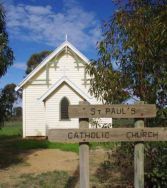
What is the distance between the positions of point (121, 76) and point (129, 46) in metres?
0.70

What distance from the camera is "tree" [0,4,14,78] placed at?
15.1 m

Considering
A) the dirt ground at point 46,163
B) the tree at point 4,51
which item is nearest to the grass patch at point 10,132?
the dirt ground at point 46,163

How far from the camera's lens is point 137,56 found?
32.6ft

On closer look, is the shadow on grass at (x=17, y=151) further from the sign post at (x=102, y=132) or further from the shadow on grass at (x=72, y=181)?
the sign post at (x=102, y=132)

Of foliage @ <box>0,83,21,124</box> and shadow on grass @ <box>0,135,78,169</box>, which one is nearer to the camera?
foliage @ <box>0,83,21,124</box>

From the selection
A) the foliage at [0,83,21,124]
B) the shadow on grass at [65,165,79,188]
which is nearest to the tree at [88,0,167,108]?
the shadow on grass at [65,165,79,188]

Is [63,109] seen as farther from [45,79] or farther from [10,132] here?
[10,132]

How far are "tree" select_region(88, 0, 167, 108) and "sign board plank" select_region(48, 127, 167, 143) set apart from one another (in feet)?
4.39

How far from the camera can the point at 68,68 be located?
103ft

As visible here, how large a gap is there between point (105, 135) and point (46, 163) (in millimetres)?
9248

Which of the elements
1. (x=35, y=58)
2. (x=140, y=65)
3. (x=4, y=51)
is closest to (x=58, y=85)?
(x=4, y=51)

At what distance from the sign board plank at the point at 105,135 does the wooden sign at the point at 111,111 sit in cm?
27

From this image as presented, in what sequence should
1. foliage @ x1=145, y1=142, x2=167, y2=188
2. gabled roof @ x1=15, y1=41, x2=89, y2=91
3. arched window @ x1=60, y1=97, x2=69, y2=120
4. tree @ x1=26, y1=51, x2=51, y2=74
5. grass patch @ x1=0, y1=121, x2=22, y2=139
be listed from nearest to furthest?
foliage @ x1=145, y1=142, x2=167, y2=188 → arched window @ x1=60, y1=97, x2=69, y2=120 → gabled roof @ x1=15, y1=41, x2=89, y2=91 → grass patch @ x1=0, y1=121, x2=22, y2=139 → tree @ x1=26, y1=51, x2=51, y2=74

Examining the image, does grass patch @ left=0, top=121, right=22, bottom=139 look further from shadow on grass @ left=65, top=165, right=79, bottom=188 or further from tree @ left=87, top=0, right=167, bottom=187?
tree @ left=87, top=0, right=167, bottom=187
